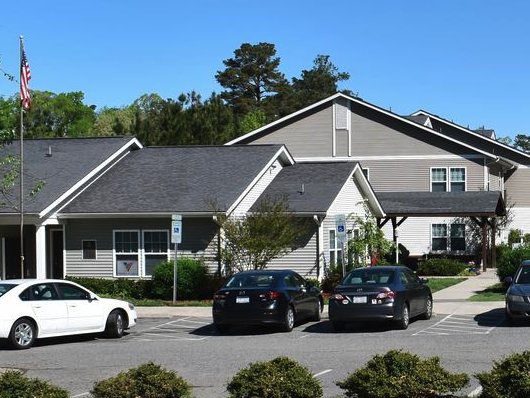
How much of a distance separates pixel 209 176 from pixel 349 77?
80.7 metres

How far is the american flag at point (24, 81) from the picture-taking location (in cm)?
2542

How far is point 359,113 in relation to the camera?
4688 cm

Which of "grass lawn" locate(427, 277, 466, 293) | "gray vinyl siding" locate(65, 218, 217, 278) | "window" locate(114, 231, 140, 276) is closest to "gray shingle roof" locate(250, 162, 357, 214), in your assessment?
"gray vinyl siding" locate(65, 218, 217, 278)

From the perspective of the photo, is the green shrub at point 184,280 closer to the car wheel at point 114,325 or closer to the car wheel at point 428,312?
the car wheel at point 114,325

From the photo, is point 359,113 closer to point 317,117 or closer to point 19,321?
point 317,117

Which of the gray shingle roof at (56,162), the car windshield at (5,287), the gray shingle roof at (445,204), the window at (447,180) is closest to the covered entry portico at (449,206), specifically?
the gray shingle roof at (445,204)

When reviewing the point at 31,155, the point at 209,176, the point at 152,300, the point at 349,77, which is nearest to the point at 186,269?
the point at 152,300

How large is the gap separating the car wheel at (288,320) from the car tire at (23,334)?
5525mm

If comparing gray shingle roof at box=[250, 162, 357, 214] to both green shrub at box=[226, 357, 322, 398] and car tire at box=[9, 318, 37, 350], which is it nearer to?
car tire at box=[9, 318, 37, 350]

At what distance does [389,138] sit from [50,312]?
30473 millimetres

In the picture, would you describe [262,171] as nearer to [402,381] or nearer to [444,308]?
[444,308]

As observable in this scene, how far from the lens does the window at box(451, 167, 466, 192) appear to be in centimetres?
4600

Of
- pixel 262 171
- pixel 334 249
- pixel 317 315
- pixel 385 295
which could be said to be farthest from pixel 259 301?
pixel 262 171

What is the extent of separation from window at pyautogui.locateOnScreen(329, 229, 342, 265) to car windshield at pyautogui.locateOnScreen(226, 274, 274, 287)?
37.4 ft
